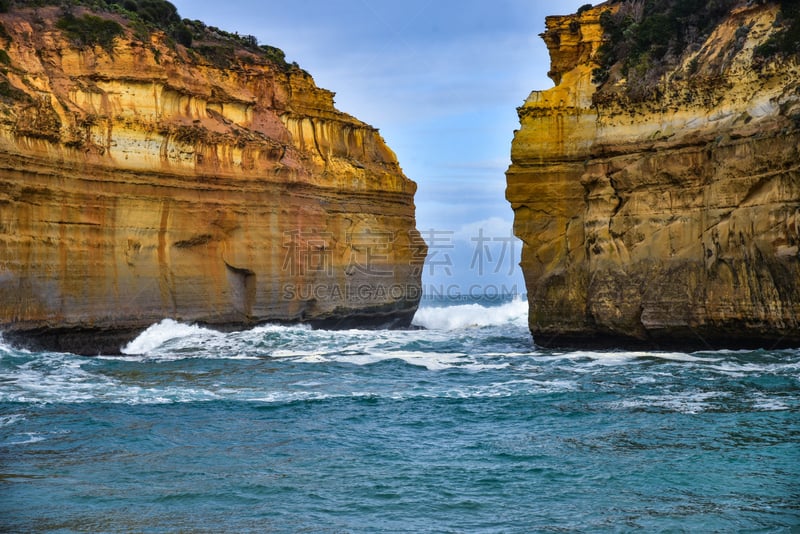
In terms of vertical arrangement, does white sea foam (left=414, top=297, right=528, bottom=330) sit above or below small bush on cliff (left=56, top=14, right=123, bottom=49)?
below

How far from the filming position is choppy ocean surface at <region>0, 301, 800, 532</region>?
1086cm

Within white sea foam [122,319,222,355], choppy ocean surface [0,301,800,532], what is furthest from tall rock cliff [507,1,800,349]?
white sea foam [122,319,222,355]

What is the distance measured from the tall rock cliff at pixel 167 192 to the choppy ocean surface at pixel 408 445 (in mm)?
3328

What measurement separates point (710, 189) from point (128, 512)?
50.8 ft

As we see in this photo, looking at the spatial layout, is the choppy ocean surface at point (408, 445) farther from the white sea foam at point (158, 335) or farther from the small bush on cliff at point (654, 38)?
the small bush on cliff at point (654, 38)

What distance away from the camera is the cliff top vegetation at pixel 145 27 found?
2964cm

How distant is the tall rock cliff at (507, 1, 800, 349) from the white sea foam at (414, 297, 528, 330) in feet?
57.3

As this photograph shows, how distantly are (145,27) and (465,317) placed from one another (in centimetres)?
2159

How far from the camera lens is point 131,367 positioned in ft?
76.9

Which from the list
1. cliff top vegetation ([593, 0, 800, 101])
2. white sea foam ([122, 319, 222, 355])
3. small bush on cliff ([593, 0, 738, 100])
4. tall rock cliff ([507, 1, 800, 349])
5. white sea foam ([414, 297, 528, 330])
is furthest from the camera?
white sea foam ([414, 297, 528, 330])

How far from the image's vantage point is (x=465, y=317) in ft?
160

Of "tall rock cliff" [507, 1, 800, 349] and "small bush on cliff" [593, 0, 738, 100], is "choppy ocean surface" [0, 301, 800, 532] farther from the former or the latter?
"small bush on cliff" [593, 0, 738, 100]

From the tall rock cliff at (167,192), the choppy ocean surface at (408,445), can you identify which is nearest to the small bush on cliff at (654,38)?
the choppy ocean surface at (408,445)

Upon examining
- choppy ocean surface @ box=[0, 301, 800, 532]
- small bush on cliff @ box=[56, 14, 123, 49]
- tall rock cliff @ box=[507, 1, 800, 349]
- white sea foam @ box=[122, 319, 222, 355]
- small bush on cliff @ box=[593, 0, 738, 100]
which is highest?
small bush on cliff @ box=[56, 14, 123, 49]
